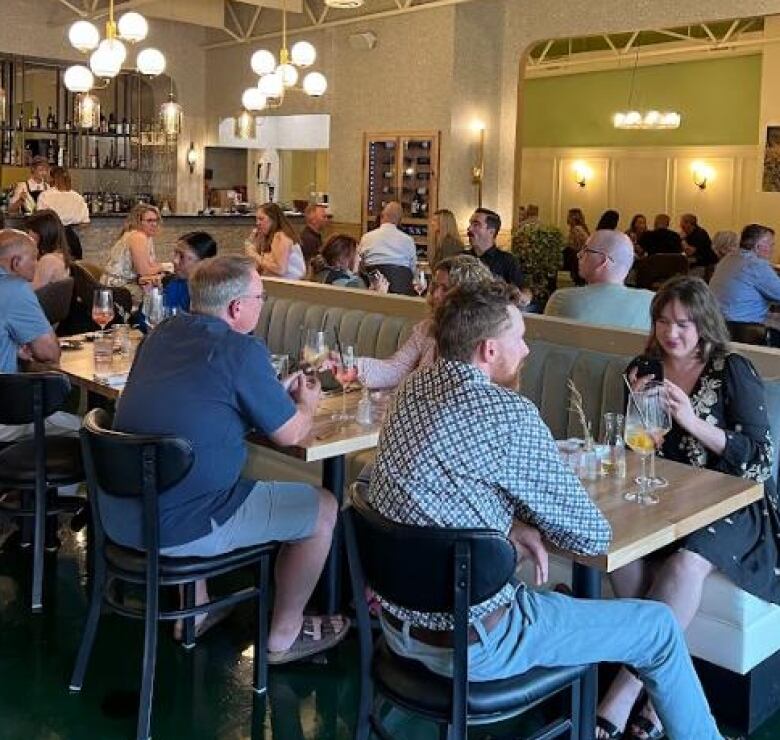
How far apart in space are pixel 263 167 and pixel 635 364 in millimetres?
12828

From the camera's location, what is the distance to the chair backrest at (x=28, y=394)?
378 cm

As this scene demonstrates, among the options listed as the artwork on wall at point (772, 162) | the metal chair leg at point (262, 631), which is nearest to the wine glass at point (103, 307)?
the metal chair leg at point (262, 631)

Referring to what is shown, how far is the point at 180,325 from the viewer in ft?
10.3

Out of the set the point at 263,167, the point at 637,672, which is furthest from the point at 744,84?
the point at 637,672

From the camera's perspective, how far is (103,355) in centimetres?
455

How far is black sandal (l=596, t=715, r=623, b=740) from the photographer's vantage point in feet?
9.63

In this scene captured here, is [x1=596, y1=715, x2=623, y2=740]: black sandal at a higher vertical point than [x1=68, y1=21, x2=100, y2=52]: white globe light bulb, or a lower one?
lower

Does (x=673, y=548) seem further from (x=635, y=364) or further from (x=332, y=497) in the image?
(x=332, y=497)

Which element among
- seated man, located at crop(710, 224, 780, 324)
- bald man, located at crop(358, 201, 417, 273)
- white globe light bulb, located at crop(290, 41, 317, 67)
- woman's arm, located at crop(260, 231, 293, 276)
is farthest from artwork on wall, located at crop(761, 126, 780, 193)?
woman's arm, located at crop(260, 231, 293, 276)

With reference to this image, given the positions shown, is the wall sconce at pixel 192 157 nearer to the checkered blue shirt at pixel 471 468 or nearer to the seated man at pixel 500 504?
the seated man at pixel 500 504

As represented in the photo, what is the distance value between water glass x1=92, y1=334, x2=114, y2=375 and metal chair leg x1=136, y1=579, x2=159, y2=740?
5.01ft

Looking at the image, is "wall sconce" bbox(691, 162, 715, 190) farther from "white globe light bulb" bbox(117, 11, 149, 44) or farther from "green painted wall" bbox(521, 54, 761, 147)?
"white globe light bulb" bbox(117, 11, 149, 44)

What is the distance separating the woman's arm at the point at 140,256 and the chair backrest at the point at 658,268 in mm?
5582

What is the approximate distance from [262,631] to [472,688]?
1137 millimetres
